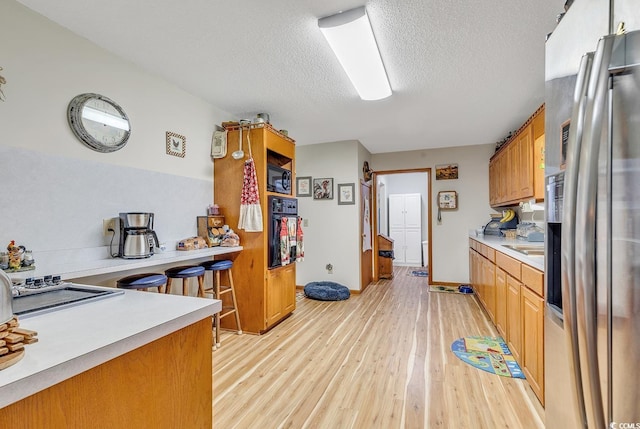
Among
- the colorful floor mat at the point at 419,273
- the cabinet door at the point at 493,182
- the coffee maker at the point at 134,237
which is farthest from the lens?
the colorful floor mat at the point at 419,273

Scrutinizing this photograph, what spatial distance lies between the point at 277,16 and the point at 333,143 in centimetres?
295

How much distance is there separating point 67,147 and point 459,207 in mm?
5055

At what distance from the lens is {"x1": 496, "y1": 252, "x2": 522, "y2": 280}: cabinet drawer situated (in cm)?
215

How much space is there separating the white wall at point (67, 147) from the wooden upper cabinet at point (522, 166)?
342 cm

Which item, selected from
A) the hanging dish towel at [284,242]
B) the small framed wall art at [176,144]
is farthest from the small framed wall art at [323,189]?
the small framed wall art at [176,144]

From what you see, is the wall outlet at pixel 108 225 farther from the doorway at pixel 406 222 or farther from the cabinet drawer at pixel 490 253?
the doorway at pixel 406 222

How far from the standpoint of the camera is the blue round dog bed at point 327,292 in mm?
4164

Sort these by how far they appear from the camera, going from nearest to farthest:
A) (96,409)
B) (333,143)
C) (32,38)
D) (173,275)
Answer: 1. (96,409)
2. (32,38)
3. (173,275)
4. (333,143)

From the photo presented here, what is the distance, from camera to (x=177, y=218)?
2.71 meters

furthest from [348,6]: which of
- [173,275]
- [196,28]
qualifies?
[173,275]

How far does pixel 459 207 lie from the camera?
16.3ft

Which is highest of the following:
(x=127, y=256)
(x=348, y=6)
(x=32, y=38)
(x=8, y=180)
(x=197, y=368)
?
(x=348, y=6)

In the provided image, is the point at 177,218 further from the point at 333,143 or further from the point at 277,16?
the point at 333,143

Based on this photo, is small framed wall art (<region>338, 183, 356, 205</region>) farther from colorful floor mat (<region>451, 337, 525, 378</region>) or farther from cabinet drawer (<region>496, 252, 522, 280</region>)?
colorful floor mat (<region>451, 337, 525, 378</region>)
